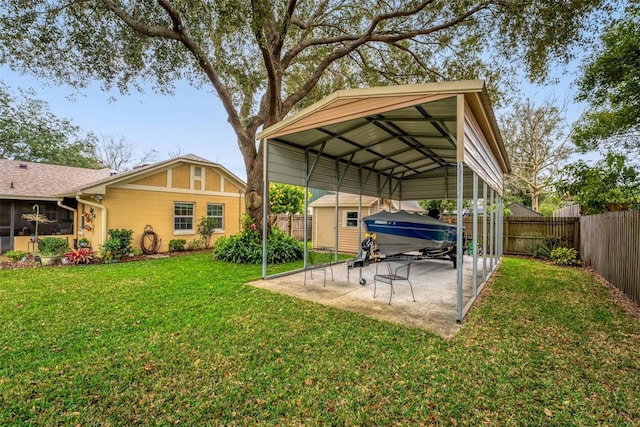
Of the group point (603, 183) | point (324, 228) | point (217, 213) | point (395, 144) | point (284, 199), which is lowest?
point (324, 228)

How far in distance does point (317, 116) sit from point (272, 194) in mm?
7513

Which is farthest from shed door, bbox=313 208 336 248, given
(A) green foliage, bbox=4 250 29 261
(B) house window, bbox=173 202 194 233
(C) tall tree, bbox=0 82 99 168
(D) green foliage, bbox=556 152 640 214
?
(C) tall tree, bbox=0 82 99 168

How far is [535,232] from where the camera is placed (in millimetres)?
10820

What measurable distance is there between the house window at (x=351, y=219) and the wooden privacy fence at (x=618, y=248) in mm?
7754

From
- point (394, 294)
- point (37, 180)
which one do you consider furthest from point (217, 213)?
point (394, 294)

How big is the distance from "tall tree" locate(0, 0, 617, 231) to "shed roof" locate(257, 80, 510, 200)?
108 inches

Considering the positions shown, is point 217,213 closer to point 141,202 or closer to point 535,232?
point 141,202

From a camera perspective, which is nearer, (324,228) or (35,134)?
(324,228)

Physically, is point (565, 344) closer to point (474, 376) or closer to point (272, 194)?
point (474, 376)

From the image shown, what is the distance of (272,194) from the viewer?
12.5 meters

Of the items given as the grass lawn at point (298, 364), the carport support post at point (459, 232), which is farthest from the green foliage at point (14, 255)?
the carport support post at point (459, 232)

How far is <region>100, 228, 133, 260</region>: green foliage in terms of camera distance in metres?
8.96

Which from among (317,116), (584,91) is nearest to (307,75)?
(317,116)

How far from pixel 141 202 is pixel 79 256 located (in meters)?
2.81
